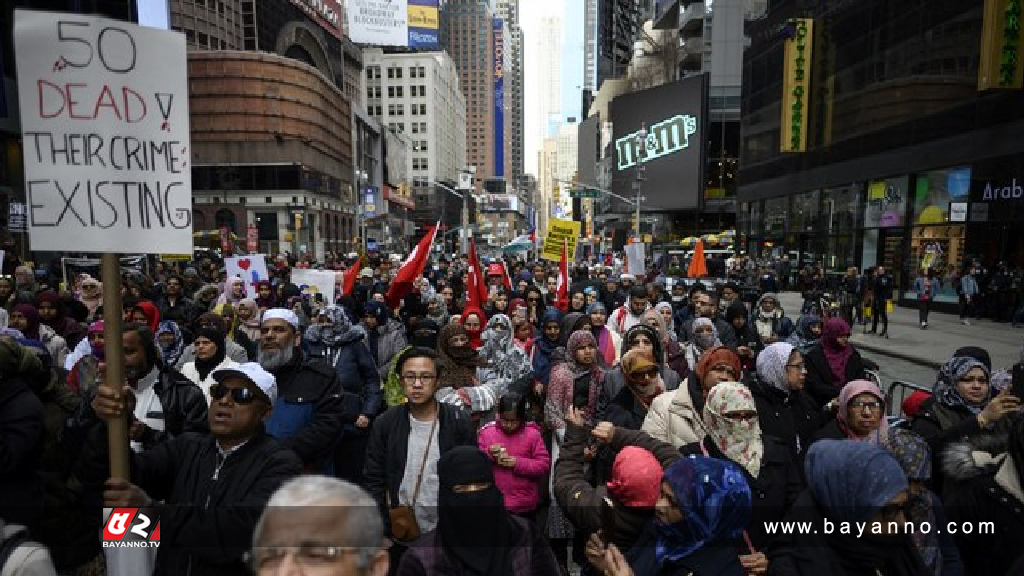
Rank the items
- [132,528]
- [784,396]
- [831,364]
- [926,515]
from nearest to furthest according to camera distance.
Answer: [132,528] < [926,515] < [784,396] < [831,364]

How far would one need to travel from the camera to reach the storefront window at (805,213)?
31609 millimetres

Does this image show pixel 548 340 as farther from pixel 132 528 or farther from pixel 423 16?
pixel 423 16

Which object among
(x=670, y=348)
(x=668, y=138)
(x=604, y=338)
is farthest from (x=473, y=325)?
(x=668, y=138)

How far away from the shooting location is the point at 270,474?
2561 mm

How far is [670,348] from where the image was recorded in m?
6.58

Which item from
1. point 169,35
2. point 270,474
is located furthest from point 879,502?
point 169,35

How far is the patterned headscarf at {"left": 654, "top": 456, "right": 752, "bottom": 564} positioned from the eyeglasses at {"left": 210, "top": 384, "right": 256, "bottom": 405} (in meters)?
1.88

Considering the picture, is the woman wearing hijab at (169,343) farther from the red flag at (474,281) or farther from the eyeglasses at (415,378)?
the red flag at (474,281)

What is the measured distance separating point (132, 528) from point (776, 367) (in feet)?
12.7

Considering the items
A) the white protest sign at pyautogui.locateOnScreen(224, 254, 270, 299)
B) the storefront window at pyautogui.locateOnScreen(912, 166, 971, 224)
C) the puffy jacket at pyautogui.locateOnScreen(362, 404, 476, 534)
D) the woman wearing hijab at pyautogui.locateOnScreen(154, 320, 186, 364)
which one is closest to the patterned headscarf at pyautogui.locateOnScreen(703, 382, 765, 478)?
the puffy jacket at pyautogui.locateOnScreen(362, 404, 476, 534)

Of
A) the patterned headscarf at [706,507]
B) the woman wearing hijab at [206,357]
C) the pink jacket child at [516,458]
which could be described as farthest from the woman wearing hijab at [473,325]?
the patterned headscarf at [706,507]

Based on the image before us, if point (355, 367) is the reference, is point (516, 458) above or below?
below

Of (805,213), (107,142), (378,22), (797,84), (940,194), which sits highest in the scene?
(378,22)

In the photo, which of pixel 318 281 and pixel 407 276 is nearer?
pixel 407 276
